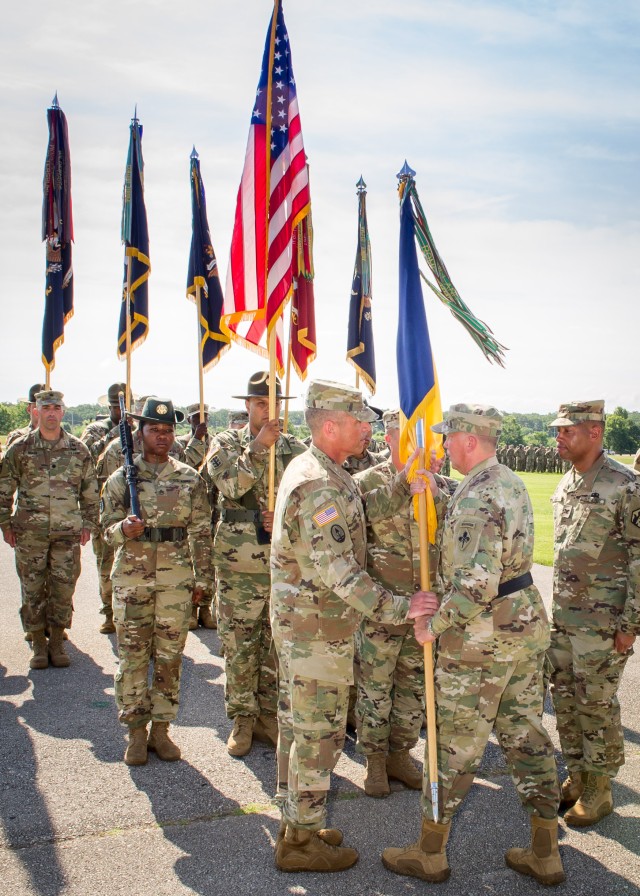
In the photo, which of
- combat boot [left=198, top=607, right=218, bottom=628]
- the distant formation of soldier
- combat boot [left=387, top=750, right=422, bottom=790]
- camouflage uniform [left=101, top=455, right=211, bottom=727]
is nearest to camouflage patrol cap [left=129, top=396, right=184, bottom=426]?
camouflage uniform [left=101, top=455, right=211, bottom=727]

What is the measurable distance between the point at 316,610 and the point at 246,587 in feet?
5.50

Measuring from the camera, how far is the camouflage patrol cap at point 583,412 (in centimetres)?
435

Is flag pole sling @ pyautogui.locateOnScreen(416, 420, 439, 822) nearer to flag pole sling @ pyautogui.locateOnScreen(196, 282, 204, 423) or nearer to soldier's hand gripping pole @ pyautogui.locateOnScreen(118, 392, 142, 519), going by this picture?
soldier's hand gripping pole @ pyautogui.locateOnScreen(118, 392, 142, 519)

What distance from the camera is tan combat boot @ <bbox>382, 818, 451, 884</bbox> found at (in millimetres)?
3377

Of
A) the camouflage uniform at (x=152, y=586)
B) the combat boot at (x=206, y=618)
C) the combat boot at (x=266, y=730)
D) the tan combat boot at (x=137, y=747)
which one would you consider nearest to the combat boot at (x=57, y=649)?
the combat boot at (x=206, y=618)

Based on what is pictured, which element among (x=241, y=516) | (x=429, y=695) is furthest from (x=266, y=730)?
(x=429, y=695)

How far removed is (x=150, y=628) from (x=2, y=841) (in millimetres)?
1529

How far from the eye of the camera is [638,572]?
4000mm

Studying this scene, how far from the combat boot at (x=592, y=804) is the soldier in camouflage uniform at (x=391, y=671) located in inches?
36.9

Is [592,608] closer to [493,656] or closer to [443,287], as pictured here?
[493,656]

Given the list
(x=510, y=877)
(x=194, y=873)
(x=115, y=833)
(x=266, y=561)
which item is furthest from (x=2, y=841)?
(x=510, y=877)

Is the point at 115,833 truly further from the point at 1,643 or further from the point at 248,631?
the point at 1,643

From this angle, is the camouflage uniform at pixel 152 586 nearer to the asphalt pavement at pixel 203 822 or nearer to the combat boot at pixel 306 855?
the asphalt pavement at pixel 203 822

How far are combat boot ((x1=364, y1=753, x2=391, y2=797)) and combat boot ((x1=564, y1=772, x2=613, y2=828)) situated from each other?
1.08m
